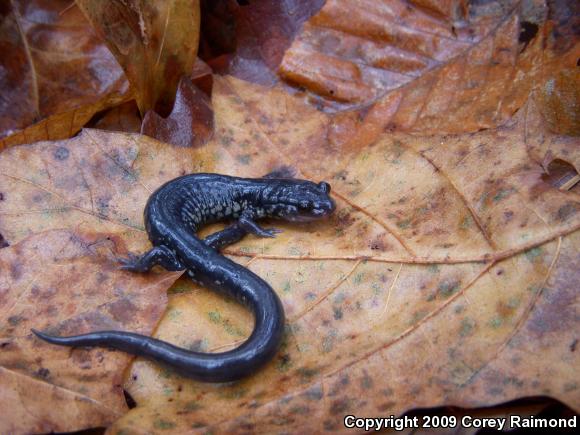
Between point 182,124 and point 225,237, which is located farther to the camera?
point 182,124

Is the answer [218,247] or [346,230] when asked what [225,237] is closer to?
[218,247]

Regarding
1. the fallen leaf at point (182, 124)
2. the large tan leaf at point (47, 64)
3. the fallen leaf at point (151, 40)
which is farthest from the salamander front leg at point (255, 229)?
the large tan leaf at point (47, 64)

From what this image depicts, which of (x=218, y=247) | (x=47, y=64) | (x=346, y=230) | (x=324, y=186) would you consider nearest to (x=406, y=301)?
(x=346, y=230)

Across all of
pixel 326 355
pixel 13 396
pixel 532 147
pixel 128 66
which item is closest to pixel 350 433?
pixel 326 355

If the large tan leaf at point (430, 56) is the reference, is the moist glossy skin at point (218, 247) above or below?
below

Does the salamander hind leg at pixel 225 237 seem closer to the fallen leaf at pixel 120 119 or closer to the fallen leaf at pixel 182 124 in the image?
the fallen leaf at pixel 182 124

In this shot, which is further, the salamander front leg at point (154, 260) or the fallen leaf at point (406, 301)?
the salamander front leg at point (154, 260)

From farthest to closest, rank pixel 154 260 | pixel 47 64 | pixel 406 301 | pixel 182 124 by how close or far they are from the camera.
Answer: pixel 47 64
pixel 182 124
pixel 154 260
pixel 406 301

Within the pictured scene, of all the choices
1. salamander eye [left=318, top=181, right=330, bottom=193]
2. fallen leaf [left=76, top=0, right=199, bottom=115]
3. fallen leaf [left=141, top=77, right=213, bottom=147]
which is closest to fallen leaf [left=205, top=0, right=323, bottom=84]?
fallen leaf [left=76, top=0, right=199, bottom=115]
